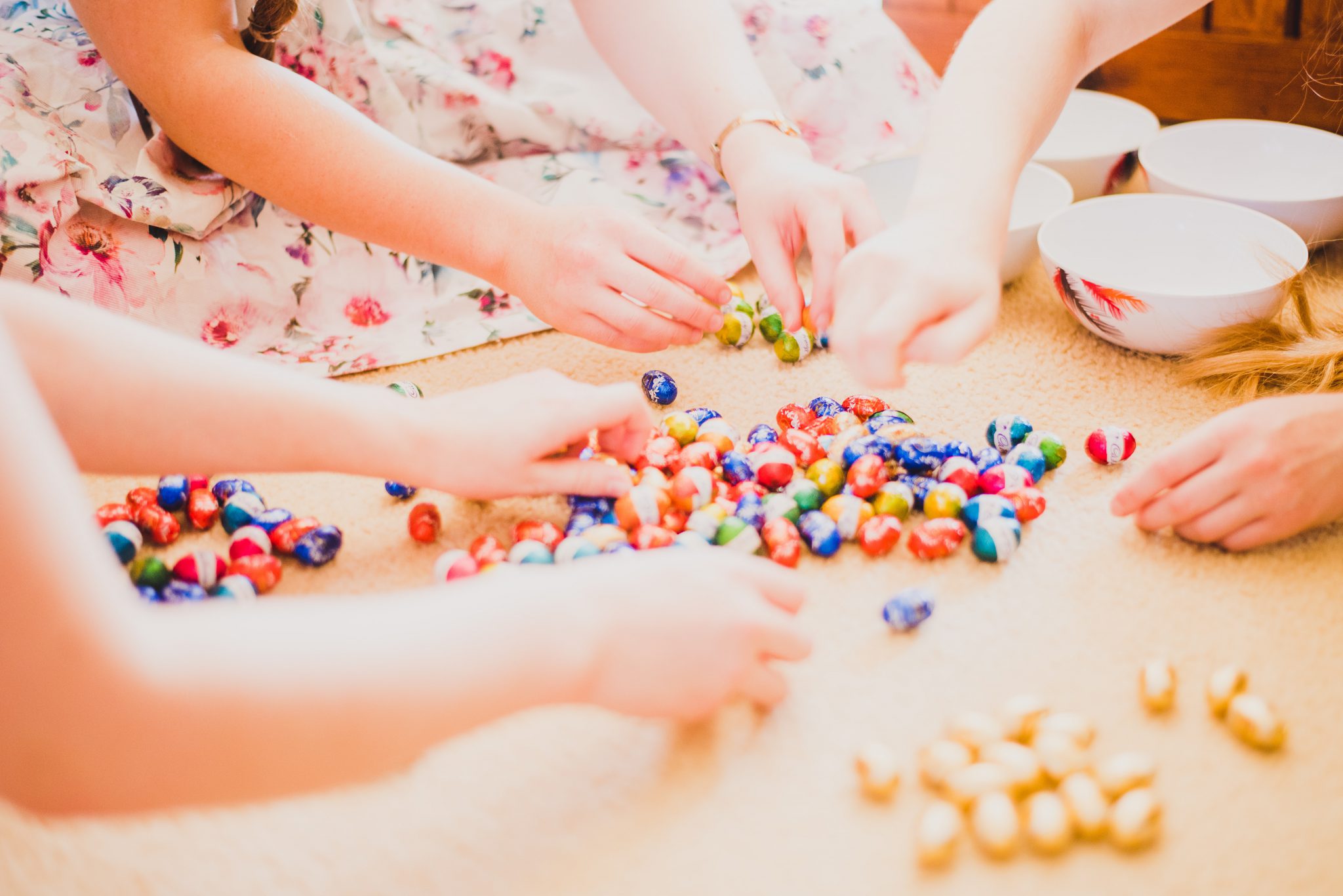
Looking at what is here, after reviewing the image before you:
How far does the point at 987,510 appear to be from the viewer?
0.94 meters

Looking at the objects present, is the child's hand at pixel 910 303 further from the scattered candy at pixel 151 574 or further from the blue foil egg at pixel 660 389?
the scattered candy at pixel 151 574

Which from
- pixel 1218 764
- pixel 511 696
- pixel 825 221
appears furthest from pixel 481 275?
pixel 1218 764

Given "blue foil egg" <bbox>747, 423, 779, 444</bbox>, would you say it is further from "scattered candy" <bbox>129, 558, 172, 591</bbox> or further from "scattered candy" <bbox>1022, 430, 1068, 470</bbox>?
"scattered candy" <bbox>129, 558, 172, 591</bbox>

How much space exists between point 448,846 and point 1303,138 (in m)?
1.58

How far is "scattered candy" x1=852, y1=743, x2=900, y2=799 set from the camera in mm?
716

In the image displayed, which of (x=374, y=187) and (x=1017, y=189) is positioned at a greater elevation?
(x=374, y=187)

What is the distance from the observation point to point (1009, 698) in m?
0.79

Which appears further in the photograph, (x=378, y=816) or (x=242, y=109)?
(x=242, y=109)

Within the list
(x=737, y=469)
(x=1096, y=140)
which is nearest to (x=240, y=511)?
(x=737, y=469)

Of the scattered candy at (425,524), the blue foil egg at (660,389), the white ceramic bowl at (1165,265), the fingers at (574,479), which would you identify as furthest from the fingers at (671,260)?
the white ceramic bowl at (1165,265)

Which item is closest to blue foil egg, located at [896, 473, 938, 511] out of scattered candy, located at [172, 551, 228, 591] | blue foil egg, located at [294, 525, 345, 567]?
blue foil egg, located at [294, 525, 345, 567]

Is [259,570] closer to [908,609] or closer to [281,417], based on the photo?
[281,417]

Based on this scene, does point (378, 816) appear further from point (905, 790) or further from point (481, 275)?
point (481, 275)

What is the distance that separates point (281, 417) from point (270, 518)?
0.70ft
